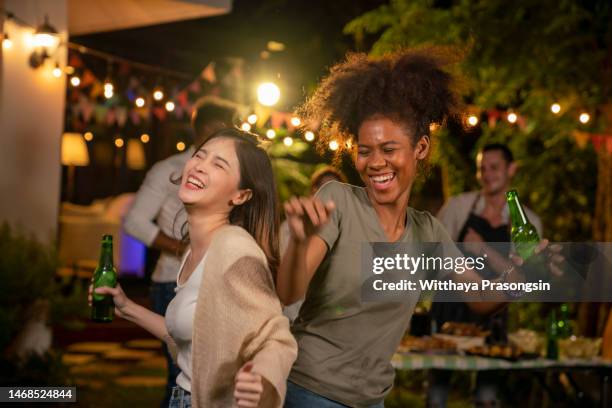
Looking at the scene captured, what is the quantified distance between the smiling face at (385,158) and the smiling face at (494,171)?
8.82ft

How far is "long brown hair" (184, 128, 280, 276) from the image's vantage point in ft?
8.36

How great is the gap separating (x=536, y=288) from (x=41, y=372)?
409 centimetres

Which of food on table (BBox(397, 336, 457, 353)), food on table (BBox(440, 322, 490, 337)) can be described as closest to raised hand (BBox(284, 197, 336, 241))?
food on table (BBox(397, 336, 457, 353))

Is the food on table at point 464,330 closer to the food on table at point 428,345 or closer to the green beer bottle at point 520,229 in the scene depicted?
the food on table at point 428,345

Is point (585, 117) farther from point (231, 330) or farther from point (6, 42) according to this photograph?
point (231, 330)

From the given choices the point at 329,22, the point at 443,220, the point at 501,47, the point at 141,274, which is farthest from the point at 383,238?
the point at 141,274

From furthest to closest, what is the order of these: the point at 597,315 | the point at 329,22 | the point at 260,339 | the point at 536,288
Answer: the point at 329,22
the point at 597,315
the point at 536,288
the point at 260,339

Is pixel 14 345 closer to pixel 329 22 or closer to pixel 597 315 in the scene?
pixel 597 315

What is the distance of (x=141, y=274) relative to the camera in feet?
43.0

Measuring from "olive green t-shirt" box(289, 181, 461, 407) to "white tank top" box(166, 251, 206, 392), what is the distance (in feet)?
0.97

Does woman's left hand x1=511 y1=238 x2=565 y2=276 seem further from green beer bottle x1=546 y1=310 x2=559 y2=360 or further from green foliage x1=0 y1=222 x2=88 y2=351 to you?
green foliage x1=0 y1=222 x2=88 y2=351

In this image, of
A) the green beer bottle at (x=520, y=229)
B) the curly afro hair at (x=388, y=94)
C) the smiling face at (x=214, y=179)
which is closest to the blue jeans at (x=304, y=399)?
the smiling face at (x=214, y=179)

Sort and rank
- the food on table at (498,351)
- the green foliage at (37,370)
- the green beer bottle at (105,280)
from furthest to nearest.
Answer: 1. the green foliage at (37,370)
2. the food on table at (498,351)
3. the green beer bottle at (105,280)

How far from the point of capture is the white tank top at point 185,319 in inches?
95.3
